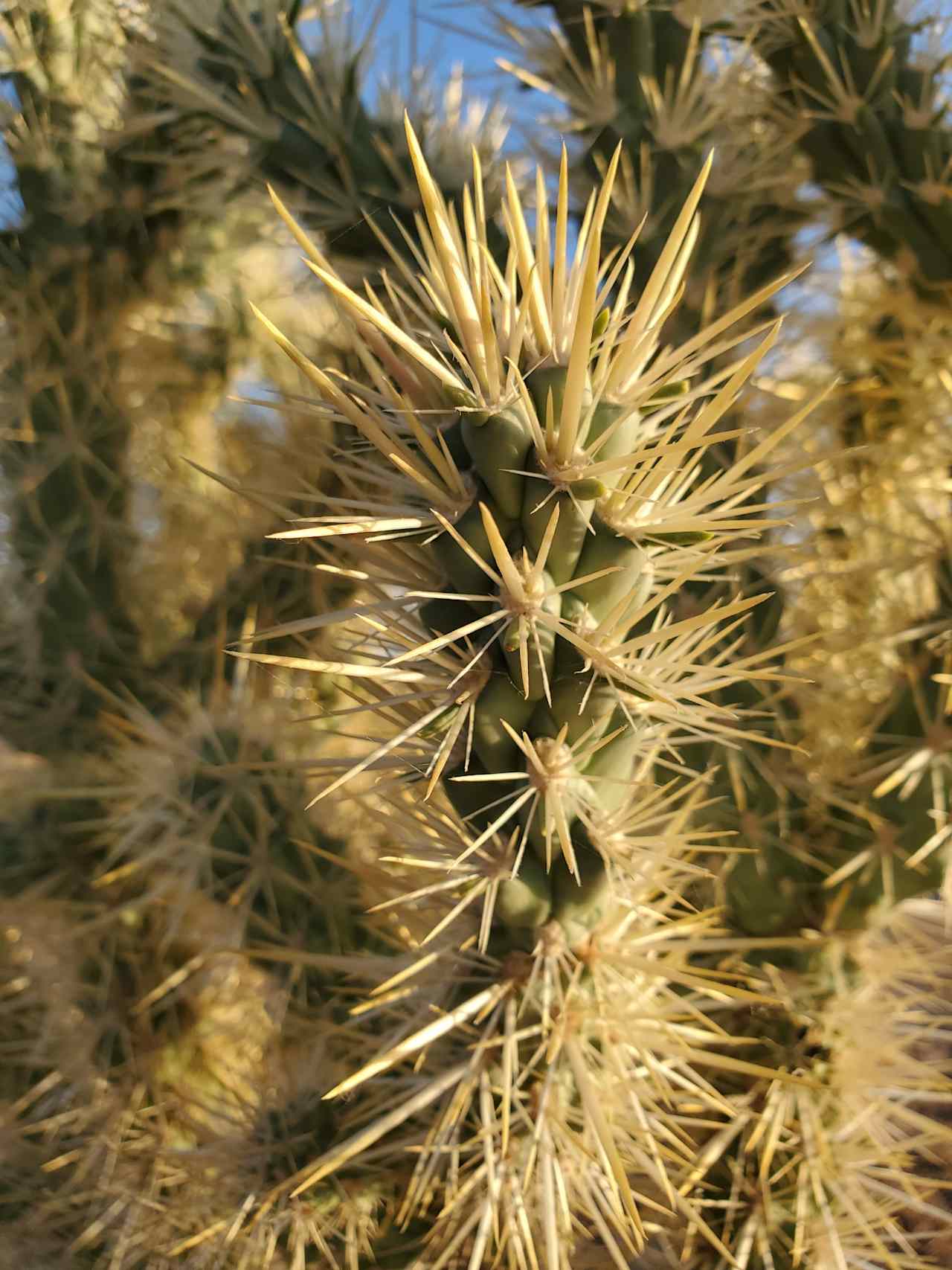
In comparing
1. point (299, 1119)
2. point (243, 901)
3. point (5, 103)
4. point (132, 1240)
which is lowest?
point (132, 1240)

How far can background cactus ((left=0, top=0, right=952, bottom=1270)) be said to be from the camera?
1.98 feet

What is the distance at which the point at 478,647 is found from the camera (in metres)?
0.61

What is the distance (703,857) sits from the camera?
114 centimetres

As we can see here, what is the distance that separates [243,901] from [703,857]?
0.49 metres

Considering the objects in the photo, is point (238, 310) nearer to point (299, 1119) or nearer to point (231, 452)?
point (231, 452)

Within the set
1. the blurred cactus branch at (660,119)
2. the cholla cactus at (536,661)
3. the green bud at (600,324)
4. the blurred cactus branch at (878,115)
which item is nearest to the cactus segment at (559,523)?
the cholla cactus at (536,661)

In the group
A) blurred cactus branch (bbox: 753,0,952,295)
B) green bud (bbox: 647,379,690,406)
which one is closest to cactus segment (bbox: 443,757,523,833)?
green bud (bbox: 647,379,690,406)

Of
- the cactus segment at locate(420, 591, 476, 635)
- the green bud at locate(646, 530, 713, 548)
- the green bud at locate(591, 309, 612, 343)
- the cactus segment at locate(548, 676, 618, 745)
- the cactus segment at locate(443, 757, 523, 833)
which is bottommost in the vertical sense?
the cactus segment at locate(443, 757, 523, 833)

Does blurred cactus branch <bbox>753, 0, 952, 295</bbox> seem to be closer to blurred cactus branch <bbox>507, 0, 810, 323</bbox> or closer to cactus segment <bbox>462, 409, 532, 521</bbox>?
blurred cactus branch <bbox>507, 0, 810, 323</bbox>

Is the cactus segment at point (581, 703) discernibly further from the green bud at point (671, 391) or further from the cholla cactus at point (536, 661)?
the green bud at point (671, 391)

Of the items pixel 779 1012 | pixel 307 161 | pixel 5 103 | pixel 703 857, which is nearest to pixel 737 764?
pixel 703 857

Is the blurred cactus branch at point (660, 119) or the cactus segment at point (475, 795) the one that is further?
the blurred cactus branch at point (660, 119)

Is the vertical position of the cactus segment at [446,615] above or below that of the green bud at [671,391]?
below

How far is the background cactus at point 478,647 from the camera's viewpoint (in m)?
0.60
